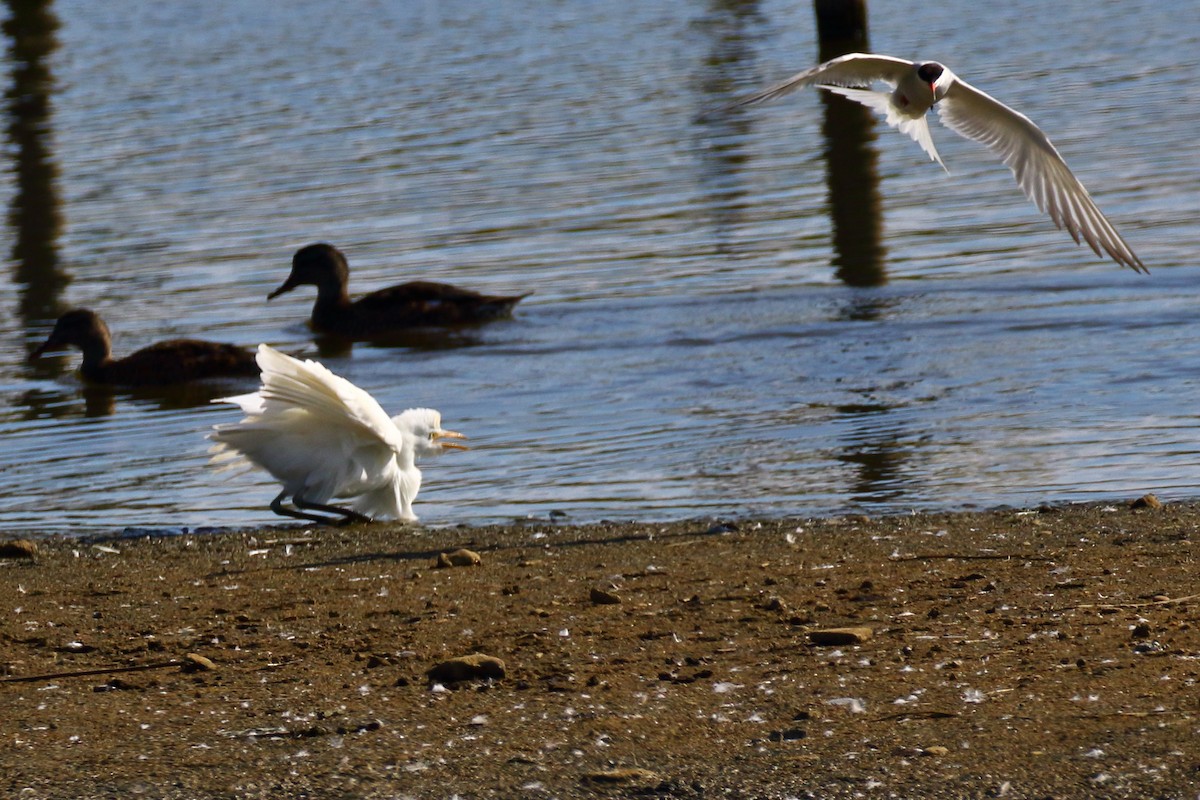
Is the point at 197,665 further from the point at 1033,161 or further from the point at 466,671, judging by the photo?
the point at 1033,161

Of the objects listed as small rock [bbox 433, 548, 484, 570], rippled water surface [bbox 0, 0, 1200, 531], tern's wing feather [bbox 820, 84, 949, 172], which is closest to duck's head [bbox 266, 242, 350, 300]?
rippled water surface [bbox 0, 0, 1200, 531]

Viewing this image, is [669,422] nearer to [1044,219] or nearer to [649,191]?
[1044,219]

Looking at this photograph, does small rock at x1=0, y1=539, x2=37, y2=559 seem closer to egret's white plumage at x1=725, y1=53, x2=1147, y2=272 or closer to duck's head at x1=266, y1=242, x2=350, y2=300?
egret's white plumage at x1=725, y1=53, x2=1147, y2=272

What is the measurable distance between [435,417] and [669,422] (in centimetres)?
183

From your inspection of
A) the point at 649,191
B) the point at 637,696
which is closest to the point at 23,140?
the point at 649,191

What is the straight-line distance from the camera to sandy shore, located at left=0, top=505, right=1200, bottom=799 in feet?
13.6

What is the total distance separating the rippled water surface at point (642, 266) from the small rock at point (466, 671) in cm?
277

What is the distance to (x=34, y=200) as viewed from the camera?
17.2 m

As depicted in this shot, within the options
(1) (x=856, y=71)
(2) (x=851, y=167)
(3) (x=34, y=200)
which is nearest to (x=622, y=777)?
(1) (x=856, y=71)

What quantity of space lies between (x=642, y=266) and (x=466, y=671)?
9.09 metres

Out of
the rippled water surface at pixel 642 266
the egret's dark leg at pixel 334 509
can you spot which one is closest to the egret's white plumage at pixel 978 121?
the rippled water surface at pixel 642 266

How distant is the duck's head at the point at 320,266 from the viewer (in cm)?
1333

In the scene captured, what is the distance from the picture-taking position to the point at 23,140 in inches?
770

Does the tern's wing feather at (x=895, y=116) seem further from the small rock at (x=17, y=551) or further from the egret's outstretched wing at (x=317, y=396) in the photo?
the small rock at (x=17, y=551)
